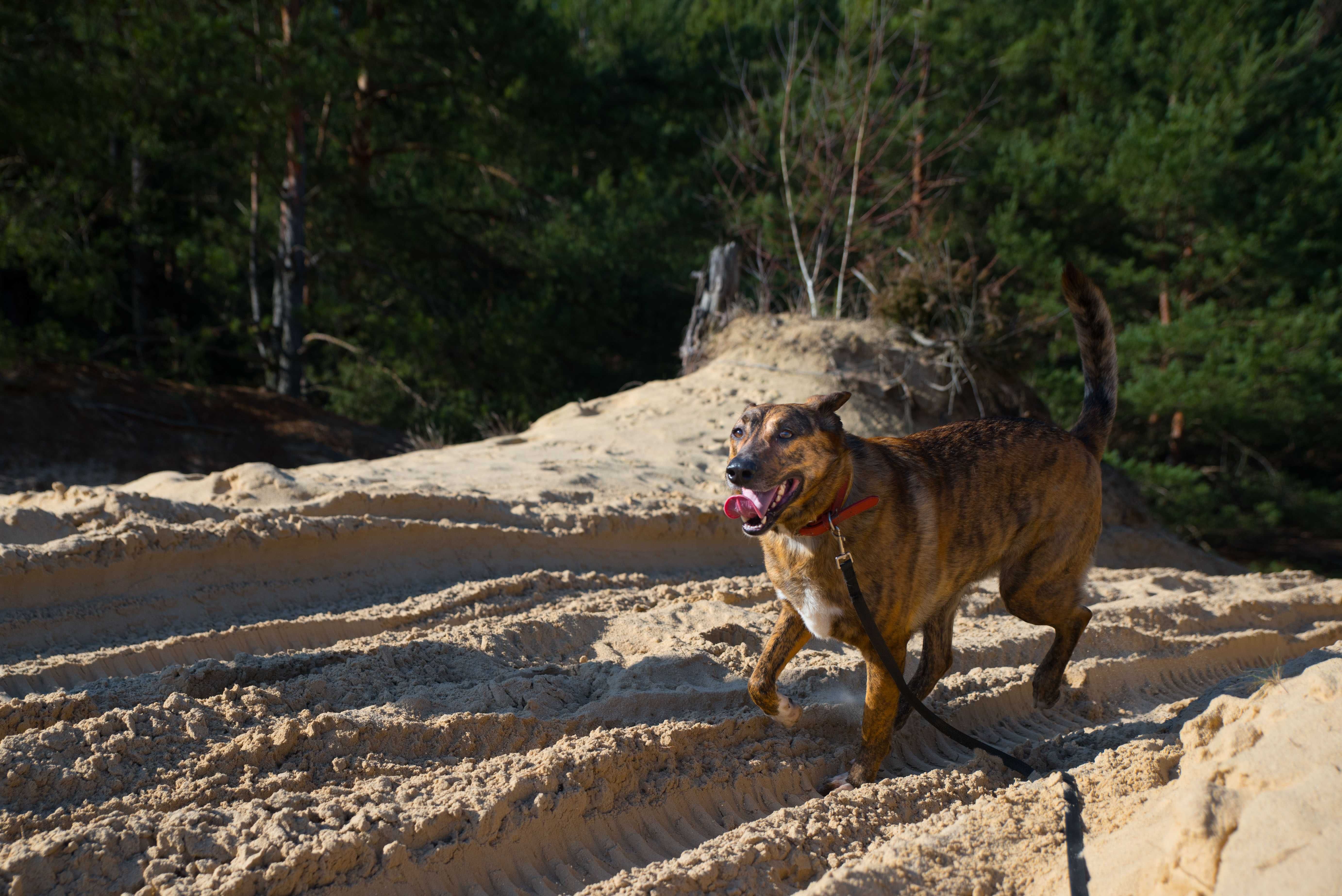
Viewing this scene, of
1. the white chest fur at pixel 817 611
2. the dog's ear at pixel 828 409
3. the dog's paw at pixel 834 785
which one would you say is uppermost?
the dog's ear at pixel 828 409

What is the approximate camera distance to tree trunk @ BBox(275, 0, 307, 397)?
1253 cm

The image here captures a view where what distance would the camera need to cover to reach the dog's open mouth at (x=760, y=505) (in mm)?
3012

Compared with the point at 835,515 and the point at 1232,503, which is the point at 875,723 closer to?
the point at 835,515

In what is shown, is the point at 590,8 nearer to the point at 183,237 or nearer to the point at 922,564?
the point at 183,237

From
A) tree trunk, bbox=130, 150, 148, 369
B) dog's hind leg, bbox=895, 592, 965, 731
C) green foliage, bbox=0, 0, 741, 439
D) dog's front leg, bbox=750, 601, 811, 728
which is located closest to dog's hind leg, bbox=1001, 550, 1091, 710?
dog's hind leg, bbox=895, 592, 965, 731

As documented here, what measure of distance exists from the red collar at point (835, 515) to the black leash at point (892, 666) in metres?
0.04

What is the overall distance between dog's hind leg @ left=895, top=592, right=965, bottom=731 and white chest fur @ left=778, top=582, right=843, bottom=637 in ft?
2.83

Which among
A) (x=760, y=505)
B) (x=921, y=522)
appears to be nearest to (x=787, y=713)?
(x=921, y=522)

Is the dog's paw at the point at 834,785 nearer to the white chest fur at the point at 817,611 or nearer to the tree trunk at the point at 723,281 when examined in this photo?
the white chest fur at the point at 817,611

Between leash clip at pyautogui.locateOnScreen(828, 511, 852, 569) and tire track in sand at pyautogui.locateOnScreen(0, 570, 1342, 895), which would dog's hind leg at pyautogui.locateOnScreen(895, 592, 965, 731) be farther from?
leash clip at pyautogui.locateOnScreen(828, 511, 852, 569)

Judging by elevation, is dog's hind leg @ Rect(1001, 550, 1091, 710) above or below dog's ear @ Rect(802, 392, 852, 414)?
below

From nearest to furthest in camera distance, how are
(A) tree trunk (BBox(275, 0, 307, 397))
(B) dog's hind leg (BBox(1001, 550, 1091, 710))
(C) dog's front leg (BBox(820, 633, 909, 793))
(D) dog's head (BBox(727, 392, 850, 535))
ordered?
(D) dog's head (BBox(727, 392, 850, 535)), (C) dog's front leg (BBox(820, 633, 909, 793)), (B) dog's hind leg (BBox(1001, 550, 1091, 710)), (A) tree trunk (BBox(275, 0, 307, 397))

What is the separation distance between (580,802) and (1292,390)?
13935 mm

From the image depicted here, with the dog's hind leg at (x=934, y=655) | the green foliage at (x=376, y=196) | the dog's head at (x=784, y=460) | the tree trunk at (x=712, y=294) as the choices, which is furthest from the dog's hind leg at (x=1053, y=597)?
the green foliage at (x=376, y=196)
